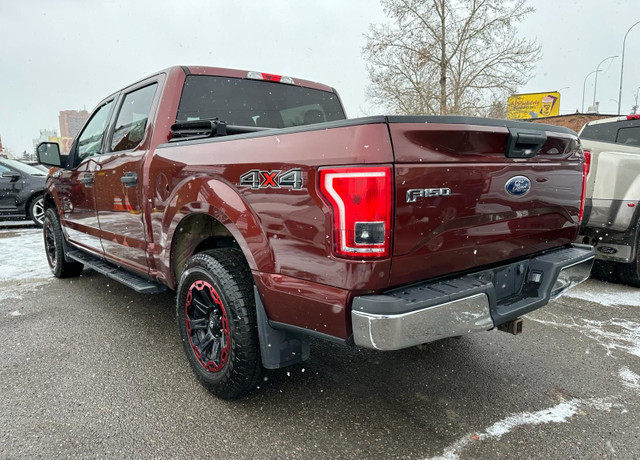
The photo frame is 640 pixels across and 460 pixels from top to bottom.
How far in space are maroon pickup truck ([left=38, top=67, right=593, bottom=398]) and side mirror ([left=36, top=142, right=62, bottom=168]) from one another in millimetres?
1515

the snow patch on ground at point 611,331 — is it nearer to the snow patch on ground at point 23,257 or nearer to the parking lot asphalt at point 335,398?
the parking lot asphalt at point 335,398

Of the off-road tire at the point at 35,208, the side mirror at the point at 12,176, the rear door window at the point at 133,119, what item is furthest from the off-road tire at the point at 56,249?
the side mirror at the point at 12,176

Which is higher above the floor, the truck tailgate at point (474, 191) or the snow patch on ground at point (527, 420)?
the truck tailgate at point (474, 191)

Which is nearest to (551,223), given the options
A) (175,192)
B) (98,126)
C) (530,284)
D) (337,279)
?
(530,284)

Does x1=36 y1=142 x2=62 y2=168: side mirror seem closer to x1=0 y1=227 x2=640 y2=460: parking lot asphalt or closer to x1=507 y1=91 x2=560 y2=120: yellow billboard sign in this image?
x1=0 y1=227 x2=640 y2=460: parking lot asphalt

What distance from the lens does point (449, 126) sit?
5.96 ft

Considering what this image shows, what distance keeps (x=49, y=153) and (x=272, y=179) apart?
344 centimetres

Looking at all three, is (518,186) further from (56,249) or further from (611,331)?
(56,249)

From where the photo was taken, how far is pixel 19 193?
30.3ft

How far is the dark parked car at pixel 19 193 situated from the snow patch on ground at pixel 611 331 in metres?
9.95

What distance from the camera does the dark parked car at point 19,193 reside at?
30.2ft

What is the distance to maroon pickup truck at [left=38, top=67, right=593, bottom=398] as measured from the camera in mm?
1679

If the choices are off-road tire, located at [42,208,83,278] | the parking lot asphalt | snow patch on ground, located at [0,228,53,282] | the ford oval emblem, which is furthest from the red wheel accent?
snow patch on ground, located at [0,228,53,282]

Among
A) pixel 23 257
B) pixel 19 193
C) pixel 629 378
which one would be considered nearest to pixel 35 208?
pixel 19 193
